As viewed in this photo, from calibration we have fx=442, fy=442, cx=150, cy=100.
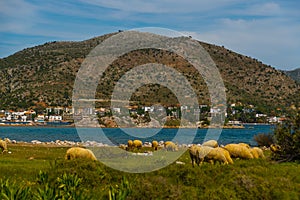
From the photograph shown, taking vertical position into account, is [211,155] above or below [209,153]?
below

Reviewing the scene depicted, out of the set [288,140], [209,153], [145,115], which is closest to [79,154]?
[209,153]

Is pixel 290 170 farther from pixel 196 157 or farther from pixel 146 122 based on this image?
pixel 146 122

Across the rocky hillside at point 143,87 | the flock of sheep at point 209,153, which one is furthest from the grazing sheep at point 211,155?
the rocky hillside at point 143,87

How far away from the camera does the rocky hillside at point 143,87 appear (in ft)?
421

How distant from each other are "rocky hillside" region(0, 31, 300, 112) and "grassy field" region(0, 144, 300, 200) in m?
98.6

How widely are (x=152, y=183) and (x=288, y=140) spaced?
14144mm

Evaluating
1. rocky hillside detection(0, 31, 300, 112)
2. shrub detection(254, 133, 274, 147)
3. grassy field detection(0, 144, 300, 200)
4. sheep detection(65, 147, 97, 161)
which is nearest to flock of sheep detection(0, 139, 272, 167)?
sheep detection(65, 147, 97, 161)

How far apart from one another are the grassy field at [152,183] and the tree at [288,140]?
12.6 ft

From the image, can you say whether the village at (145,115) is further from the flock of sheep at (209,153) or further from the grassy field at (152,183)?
the grassy field at (152,183)

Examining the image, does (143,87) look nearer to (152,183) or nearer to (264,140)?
(264,140)

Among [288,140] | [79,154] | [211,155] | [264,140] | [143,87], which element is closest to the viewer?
[211,155]

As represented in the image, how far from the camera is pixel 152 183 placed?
1727 cm

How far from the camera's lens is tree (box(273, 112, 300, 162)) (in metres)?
28.0

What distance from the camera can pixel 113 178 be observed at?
21.0 m
